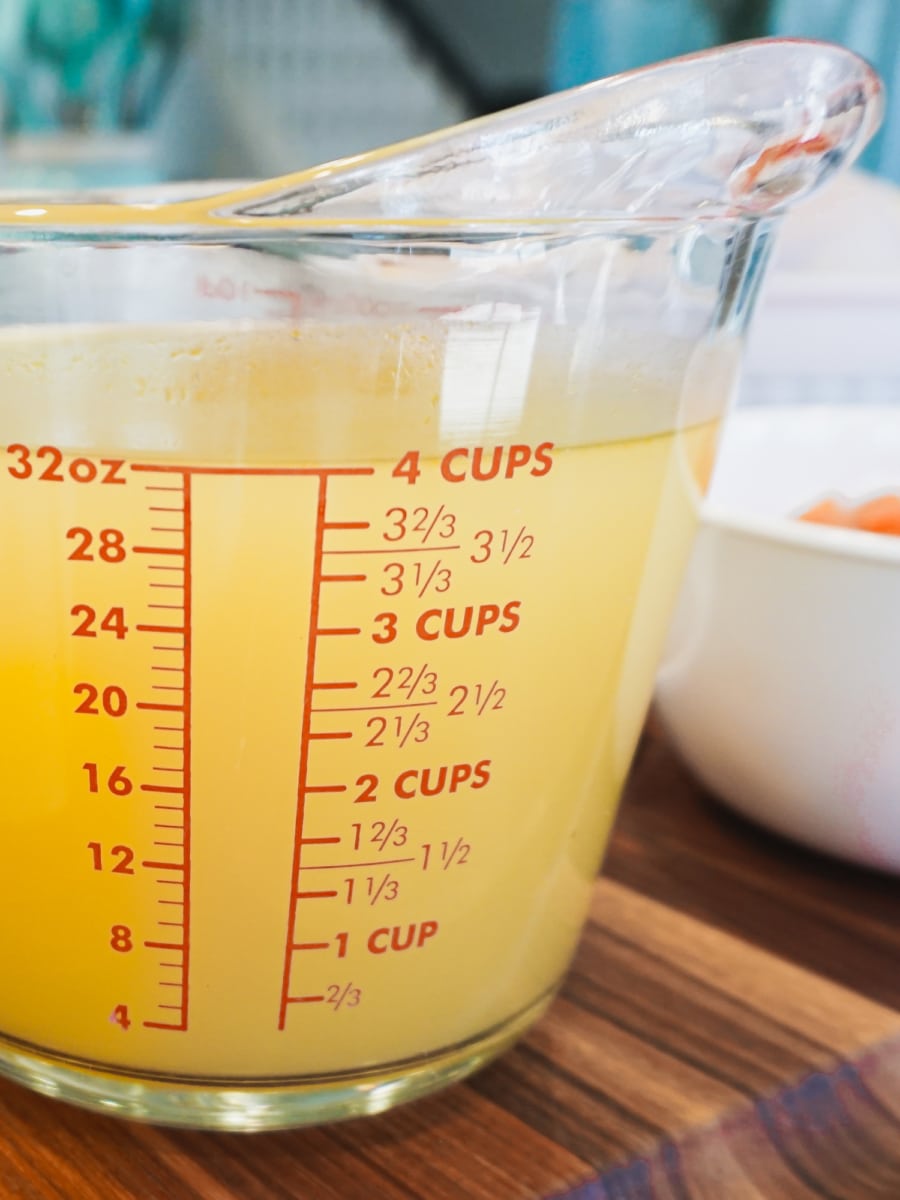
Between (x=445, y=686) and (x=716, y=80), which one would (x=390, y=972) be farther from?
(x=716, y=80)

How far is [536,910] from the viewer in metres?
0.42

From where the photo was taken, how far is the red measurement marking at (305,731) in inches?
13.1

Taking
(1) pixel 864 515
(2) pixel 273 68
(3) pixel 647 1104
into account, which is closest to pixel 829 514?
(1) pixel 864 515

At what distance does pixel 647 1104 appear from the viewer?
16.7 inches

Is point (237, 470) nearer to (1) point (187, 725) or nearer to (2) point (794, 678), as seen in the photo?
(1) point (187, 725)

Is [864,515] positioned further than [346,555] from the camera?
Yes

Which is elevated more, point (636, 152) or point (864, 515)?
point (636, 152)

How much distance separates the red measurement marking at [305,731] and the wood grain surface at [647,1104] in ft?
0.17

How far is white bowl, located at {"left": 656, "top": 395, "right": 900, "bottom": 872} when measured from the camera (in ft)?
1.79

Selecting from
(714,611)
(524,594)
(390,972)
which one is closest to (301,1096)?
(390,972)

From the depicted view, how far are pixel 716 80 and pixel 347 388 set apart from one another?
0.13 m

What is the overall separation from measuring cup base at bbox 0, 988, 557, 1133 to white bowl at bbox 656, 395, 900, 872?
0.24m

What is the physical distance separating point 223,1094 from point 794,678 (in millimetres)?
305

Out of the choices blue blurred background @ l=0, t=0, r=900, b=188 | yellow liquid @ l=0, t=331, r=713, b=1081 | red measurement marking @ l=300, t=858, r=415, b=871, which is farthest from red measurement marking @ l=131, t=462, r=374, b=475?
blue blurred background @ l=0, t=0, r=900, b=188
